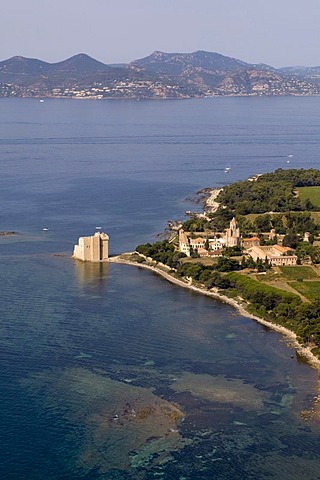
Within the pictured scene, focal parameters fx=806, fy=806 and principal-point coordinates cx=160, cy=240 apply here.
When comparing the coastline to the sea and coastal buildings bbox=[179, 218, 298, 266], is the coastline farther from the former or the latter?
coastal buildings bbox=[179, 218, 298, 266]

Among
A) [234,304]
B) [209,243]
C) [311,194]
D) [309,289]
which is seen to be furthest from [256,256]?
[311,194]

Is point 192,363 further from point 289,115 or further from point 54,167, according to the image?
point 289,115

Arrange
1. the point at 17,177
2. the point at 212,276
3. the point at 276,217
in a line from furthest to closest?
the point at 17,177 → the point at 276,217 → the point at 212,276

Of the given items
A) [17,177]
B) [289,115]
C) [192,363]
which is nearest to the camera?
[192,363]

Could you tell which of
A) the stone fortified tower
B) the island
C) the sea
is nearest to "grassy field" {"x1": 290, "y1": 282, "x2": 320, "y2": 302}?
the island

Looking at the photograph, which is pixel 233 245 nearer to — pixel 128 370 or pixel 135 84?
pixel 128 370

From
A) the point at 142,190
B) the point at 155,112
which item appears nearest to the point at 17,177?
the point at 142,190
